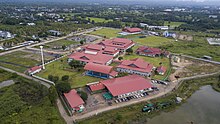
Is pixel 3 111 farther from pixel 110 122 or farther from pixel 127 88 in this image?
pixel 127 88

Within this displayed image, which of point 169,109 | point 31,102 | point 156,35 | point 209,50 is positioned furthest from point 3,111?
point 156,35

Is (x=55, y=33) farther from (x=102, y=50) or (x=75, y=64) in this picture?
(x=75, y=64)

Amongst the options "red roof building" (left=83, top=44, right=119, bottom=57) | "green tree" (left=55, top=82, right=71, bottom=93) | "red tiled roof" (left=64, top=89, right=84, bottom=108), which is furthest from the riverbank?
"red roof building" (left=83, top=44, right=119, bottom=57)

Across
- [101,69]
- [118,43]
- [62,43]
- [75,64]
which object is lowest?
[75,64]

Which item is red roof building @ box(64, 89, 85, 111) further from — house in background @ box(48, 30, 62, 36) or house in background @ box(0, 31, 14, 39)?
house in background @ box(0, 31, 14, 39)

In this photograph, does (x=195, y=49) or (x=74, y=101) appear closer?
(x=74, y=101)

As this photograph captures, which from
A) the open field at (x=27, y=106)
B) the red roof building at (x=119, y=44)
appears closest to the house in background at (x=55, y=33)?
the red roof building at (x=119, y=44)

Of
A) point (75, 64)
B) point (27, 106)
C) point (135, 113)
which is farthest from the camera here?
point (75, 64)

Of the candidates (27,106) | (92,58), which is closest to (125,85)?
(27,106)
